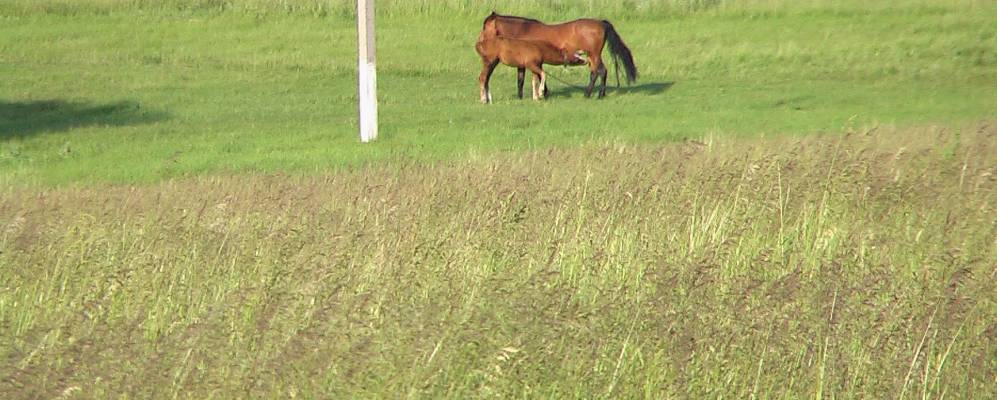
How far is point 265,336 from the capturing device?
538 centimetres

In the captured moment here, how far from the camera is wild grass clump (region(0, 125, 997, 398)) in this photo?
16.8 feet

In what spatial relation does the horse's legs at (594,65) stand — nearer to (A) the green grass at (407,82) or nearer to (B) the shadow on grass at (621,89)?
(A) the green grass at (407,82)

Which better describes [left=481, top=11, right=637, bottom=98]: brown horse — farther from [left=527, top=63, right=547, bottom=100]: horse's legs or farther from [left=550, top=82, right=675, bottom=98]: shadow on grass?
[left=550, top=82, right=675, bottom=98]: shadow on grass

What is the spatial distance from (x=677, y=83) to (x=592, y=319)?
2078 centimetres

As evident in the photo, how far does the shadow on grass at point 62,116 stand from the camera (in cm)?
2020

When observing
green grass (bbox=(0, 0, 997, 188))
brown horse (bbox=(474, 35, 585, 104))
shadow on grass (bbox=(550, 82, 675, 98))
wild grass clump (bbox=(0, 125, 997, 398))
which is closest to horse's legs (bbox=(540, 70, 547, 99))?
brown horse (bbox=(474, 35, 585, 104))

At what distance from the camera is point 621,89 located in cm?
2470

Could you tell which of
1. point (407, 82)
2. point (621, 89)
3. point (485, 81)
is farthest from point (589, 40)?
point (407, 82)

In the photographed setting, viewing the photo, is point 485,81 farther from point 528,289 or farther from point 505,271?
point 528,289

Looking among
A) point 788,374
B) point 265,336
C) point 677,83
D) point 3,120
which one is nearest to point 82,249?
point 265,336

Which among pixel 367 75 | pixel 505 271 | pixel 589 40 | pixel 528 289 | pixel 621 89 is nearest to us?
pixel 528 289

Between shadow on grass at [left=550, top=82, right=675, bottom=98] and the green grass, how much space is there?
0.40ft

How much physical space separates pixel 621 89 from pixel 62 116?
888 cm

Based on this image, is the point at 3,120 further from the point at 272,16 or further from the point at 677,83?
the point at 272,16
